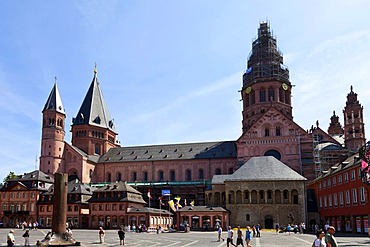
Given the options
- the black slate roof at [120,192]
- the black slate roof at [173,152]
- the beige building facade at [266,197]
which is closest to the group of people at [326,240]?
the beige building facade at [266,197]

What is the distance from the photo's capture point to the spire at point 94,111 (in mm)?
110075

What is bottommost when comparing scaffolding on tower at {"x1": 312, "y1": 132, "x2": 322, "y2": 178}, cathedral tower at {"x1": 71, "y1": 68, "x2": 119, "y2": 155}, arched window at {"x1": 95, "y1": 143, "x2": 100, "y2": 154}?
scaffolding on tower at {"x1": 312, "y1": 132, "x2": 322, "y2": 178}

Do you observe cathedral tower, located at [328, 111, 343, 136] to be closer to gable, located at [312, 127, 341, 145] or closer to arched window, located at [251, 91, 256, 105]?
gable, located at [312, 127, 341, 145]

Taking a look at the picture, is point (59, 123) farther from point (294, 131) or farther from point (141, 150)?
point (294, 131)

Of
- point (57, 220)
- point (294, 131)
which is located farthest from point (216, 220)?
point (57, 220)

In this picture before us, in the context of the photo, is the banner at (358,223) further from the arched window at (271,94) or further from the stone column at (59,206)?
the arched window at (271,94)

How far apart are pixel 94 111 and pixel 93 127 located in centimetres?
504

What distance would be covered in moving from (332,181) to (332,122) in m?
78.0

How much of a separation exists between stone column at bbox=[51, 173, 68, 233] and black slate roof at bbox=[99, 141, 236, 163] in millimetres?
68426

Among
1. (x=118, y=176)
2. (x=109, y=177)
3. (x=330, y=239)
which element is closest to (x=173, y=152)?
(x=118, y=176)

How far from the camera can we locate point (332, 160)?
84500 mm

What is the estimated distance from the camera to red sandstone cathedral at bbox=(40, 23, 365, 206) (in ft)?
284

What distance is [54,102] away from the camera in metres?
105

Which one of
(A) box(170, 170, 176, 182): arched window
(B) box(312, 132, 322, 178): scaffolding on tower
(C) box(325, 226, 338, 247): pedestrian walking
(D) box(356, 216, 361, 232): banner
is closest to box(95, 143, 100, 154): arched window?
(A) box(170, 170, 176, 182): arched window
